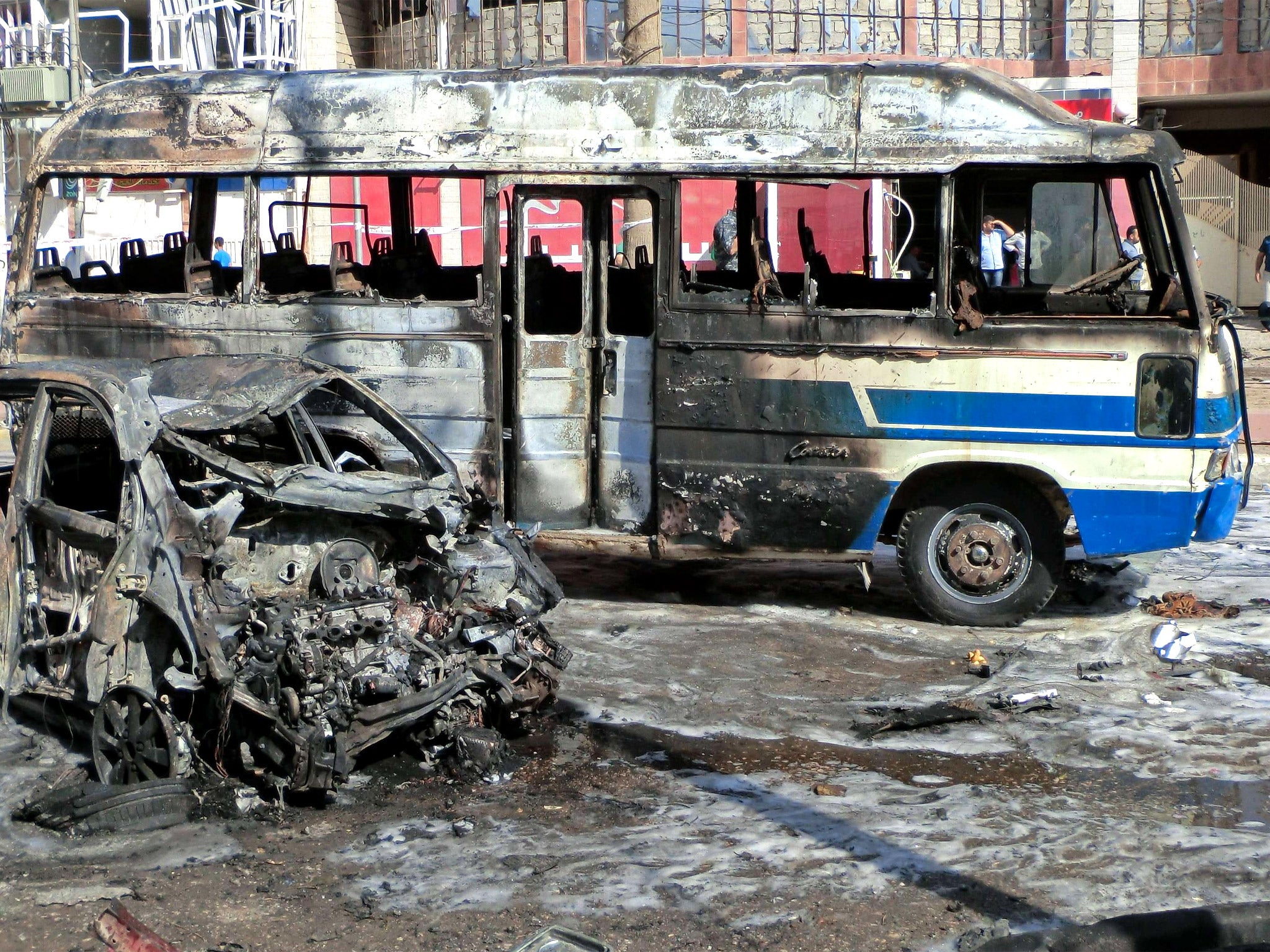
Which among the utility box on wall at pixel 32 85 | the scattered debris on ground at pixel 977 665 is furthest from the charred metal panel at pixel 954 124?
the utility box on wall at pixel 32 85

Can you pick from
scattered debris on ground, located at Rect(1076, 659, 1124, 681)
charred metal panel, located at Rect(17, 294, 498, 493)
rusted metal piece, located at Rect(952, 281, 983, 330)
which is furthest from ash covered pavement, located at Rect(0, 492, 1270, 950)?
rusted metal piece, located at Rect(952, 281, 983, 330)

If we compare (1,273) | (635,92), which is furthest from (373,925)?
(1,273)

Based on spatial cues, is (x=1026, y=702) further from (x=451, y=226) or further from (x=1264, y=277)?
(x=1264, y=277)

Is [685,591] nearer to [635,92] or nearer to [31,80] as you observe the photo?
[635,92]

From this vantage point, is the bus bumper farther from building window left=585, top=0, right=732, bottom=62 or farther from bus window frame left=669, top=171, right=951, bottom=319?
building window left=585, top=0, right=732, bottom=62

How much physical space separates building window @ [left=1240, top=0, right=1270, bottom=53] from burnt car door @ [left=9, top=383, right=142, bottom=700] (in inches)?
811

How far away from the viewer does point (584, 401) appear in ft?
26.9

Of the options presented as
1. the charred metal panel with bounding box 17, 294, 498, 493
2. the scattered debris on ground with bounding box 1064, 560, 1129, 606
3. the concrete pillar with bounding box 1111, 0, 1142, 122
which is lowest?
the scattered debris on ground with bounding box 1064, 560, 1129, 606

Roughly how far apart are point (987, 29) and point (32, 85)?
13711 millimetres

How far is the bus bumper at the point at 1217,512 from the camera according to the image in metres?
7.42

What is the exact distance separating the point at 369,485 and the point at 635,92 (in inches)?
118

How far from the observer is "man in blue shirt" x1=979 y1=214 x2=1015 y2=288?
8.33 m

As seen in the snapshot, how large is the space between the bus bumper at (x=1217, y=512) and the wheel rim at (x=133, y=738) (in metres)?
5.28

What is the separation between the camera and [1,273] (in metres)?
17.3
